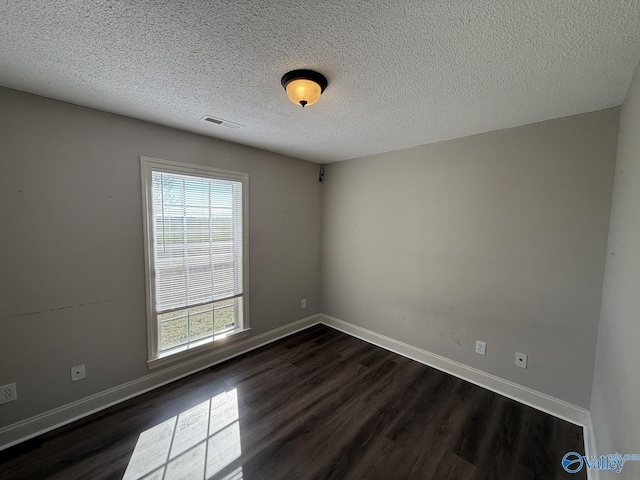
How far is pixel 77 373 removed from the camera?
1946 mm

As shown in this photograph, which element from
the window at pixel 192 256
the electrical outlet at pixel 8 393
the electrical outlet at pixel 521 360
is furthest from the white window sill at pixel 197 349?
the electrical outlet at pixel 521 360

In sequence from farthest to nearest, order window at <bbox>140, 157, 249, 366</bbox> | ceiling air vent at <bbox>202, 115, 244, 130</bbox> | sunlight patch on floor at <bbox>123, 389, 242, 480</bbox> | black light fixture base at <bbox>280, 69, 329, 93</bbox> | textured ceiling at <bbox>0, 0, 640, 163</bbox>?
window at <bbox>140, 157, 249, 366</bbox> → ceiling air vent at <bbox>202, 115, 244, 130</bbox> → sunlight patch on floor at <bbox>123, 389, 242, 480</bbox> → black light fixture base at <bbox>280, 69, 329, 93</bbox> → textured ceiling at <bbox>0, 0, 640, 163</bbox>

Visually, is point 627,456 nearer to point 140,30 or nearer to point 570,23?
point 570,23

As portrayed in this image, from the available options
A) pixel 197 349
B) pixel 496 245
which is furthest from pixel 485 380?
pixel 197 349

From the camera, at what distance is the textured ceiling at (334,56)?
40.3 inches

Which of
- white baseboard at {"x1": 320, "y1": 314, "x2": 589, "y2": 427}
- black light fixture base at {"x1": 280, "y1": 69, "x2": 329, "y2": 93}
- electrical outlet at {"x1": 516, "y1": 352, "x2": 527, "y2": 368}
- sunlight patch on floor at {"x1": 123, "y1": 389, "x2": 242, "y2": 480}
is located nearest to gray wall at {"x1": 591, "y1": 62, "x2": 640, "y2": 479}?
white baseboard at {"x1": 320, "y1": 314, "x2": 589, "y2": 427}

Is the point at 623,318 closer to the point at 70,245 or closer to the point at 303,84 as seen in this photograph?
the point at 303,84

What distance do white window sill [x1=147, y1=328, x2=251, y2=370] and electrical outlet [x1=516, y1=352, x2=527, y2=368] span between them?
107 inches

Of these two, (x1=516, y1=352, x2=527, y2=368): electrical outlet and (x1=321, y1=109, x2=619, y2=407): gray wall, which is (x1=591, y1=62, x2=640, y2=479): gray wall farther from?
(x1=516, y1=352, x2=527, y2=368): electrical outlet

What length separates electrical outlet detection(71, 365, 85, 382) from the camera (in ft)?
6.33

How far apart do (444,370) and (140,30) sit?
3.50 m

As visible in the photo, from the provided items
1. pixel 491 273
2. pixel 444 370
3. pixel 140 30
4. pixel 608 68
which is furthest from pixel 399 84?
pixel 444 370

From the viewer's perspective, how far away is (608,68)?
135 cm

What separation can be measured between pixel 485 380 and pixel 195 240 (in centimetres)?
315
